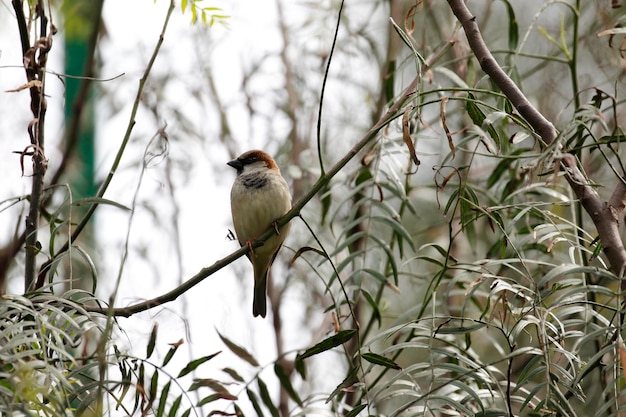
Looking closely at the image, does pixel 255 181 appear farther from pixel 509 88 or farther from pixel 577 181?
pixel 577 181

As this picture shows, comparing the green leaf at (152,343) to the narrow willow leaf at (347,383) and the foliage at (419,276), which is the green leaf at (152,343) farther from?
the narrow willow leaf at (347,383)

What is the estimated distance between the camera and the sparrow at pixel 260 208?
276 centimetres

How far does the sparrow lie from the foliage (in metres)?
0.14

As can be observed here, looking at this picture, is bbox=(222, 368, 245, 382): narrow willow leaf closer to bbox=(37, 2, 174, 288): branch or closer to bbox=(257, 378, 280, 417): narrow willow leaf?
bbox=(257, 378, 280, 417): narrow willow leaf

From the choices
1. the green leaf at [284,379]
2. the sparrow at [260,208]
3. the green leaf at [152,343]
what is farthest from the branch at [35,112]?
the sparrow at [260,208]

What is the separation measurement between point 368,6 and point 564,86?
0.93m

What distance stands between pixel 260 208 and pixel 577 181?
5.62 ft

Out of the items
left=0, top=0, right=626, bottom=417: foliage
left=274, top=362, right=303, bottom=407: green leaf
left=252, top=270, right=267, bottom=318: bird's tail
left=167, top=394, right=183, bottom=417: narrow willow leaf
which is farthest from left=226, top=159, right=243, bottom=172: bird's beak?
left=167, top=394, right=183, bottom=417: narrow willow leaf

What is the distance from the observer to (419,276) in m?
1.90

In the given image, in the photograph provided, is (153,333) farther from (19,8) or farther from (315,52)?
(315,52)

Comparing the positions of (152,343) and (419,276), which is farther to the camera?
(419,276)

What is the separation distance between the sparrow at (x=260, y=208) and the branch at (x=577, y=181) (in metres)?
1.45

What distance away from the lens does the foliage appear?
1150 mm

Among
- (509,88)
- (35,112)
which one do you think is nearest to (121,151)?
(35,112)
